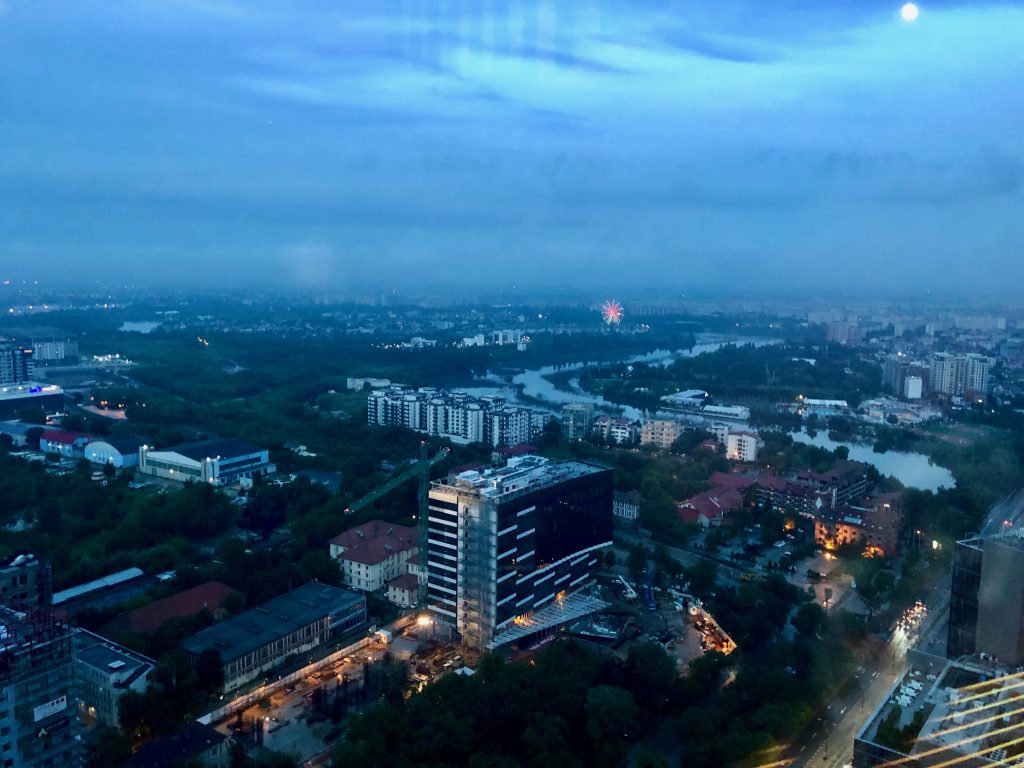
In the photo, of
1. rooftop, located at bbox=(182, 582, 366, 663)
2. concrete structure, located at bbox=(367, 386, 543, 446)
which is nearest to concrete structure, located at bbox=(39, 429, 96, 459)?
concrete structure, located at bbox=(367, 386, 543, 446)

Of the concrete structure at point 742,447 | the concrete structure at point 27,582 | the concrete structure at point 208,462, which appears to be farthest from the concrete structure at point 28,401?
the concrete structure at point 742,447

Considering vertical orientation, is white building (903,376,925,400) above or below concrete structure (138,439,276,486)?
above

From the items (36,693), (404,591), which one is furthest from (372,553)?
(36,693)

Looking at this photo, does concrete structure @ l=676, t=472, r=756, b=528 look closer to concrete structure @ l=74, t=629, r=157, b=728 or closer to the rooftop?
the rooftop

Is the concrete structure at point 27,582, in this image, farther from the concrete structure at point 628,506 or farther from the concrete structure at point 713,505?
the concrete structure at point 713,505

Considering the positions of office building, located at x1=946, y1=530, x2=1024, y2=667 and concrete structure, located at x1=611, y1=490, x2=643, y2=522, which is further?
concrete structure, located at x1=611, y1=490, x2=643, y2=522

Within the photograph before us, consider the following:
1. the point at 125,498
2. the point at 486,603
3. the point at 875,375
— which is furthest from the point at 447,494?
the point at 875,375

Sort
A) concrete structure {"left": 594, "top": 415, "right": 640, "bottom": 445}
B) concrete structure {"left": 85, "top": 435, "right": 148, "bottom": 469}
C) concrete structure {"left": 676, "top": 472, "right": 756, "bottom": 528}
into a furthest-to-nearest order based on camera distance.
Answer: concrete structure {"left": 594, "top": 415, "right": 640, "bottom": 445}
concrete structure {"left": 85, "top": 435, "right": 148, "bottom": 469}
concrete structure {"left": 676, "top": 472, "right": 756, "bottom": 528}

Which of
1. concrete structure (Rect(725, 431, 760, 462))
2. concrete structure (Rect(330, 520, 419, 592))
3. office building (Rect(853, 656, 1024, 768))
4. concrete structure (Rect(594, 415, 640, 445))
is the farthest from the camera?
concrete structure (Rect(594, 415, 640, 445))

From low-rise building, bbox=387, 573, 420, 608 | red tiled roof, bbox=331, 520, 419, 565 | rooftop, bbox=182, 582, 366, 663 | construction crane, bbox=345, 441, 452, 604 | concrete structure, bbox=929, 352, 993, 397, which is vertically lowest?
low-rise building, bbox=387, 573, 420, 608
